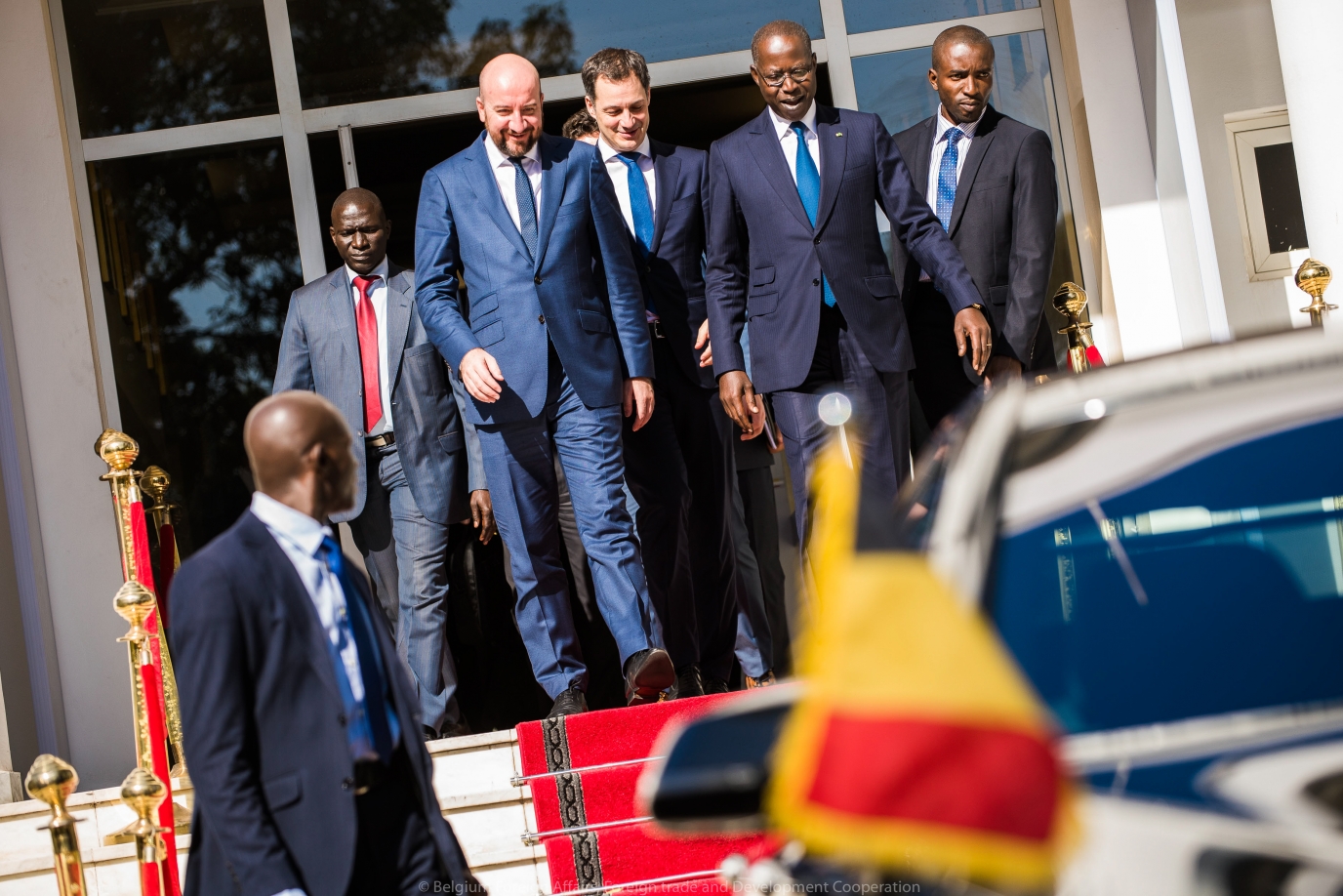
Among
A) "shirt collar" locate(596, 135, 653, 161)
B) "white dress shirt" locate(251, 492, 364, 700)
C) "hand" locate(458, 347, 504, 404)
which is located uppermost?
"shirt collar" locate(596, 135, 653, 161)

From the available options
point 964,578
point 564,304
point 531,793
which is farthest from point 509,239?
point 964,578

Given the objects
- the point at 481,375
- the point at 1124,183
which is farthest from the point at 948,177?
the point at 1124,183

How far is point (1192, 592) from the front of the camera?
1.72m

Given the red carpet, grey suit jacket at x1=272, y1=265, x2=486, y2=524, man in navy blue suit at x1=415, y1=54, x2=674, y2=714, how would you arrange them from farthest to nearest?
grey suit jacket at x1=272, y1=265, x2=486, y2=524
man in navy blue suit at x1=415, y1=54, x2=674, y2=714
the red carpet

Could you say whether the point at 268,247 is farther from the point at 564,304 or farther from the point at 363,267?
the point at 564,304

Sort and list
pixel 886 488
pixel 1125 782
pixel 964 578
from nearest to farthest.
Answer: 1. pixel 1125 782
2. pixel 964 578
3. pixel 886 488

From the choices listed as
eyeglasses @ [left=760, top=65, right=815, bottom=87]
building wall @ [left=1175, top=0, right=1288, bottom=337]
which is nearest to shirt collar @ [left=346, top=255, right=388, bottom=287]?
eyeglasses @ [left=760, top=65, right=815, bottom=87]

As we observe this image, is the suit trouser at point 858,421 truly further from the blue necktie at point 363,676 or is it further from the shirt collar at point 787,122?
the blue necktie at point 363,676

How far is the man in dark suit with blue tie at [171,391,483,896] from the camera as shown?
→ 2305 millimetres

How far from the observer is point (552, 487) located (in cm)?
479

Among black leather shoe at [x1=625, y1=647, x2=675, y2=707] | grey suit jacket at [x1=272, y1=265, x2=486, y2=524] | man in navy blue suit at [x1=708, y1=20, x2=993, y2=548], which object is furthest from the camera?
grey suit jacket at [x1=272, y1=265, x2=486, y2=524]

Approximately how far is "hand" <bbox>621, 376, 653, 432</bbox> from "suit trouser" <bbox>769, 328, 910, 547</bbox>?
1.52 ft

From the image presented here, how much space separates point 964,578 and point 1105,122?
6.61 metres

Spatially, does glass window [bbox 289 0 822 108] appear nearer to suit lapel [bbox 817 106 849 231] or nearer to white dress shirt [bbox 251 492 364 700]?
suit lapel [bbox 817 106 849 231]
